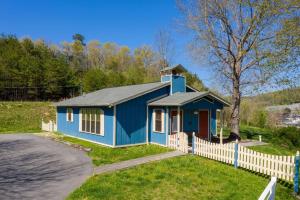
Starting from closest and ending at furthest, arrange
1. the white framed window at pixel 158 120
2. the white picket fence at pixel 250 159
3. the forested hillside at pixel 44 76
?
the white picket fence at pixel 250 159
the white framed window at pixel 158 120
the forested hillside at pixel 44 76

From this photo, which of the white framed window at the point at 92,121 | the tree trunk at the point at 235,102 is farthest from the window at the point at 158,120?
the tree trunk at the point at 235,102

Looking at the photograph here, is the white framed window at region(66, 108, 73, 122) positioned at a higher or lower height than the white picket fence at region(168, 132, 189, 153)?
higher

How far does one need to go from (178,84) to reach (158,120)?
374 centimetres

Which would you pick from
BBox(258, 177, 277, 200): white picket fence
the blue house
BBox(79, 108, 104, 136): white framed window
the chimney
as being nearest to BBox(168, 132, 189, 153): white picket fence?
the blue house

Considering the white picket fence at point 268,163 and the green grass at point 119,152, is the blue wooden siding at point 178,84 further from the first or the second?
the white picket fence at point 268,163

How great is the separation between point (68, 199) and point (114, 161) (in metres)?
5.58

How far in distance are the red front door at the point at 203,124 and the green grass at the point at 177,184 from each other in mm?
6876

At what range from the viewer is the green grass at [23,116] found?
105 feet

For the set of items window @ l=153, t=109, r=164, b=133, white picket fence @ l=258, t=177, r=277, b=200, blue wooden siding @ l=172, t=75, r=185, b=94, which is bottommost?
white picket fence @ l=258, t=177, r=277, b=200

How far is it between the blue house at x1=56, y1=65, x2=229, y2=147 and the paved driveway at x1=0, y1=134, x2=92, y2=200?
2800 millimetres

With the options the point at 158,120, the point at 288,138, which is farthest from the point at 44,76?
the point at 288,138

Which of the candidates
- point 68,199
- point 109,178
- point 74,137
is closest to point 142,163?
point 109,178

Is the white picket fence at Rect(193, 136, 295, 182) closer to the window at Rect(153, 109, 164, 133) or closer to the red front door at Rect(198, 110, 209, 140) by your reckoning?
the window at Rect(153, 109, 164, 133)

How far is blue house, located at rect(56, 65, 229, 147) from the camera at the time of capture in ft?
58.4
